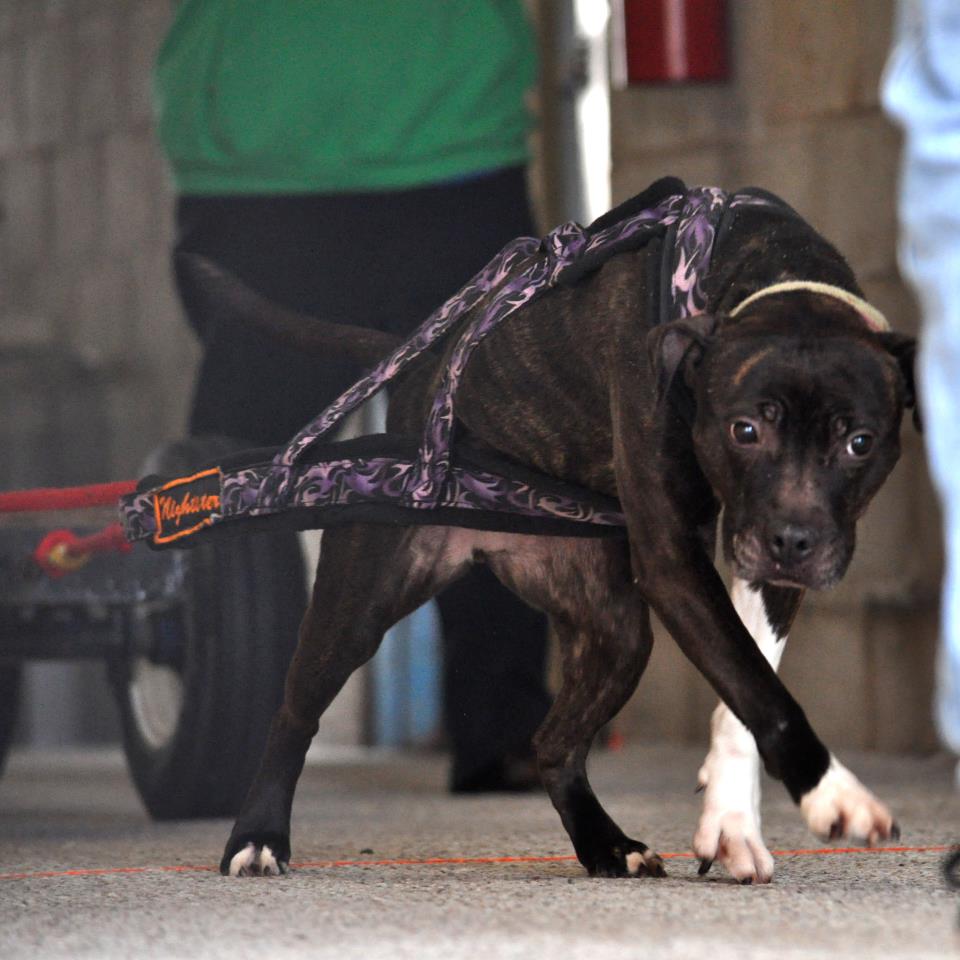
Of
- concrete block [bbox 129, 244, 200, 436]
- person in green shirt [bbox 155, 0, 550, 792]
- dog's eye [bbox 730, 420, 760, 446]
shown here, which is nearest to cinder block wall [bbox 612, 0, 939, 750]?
person in green shirt [bbox 155, 0, 550, 792]

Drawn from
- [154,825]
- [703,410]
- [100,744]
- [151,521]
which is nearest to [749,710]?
[703,410]

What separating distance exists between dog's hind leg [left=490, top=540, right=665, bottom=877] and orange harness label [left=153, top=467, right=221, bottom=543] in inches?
15.8

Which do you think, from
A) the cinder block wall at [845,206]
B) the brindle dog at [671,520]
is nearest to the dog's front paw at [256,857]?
the brindle dog at [671,520]

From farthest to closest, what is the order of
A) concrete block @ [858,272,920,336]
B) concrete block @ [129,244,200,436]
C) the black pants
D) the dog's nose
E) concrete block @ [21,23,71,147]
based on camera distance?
concrete block @ [21,23,71,147] < concrete block @ [129,244,200,436] < concrete block @ [858,272,920,336] < the black pants < the dog's nose

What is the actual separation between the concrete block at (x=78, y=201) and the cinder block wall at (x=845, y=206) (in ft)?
8.18

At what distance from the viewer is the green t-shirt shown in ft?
12.5

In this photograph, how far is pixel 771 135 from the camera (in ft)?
17.7

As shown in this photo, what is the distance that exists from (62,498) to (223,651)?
14.7 inches

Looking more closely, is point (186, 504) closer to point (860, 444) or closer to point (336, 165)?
point (860, 444)

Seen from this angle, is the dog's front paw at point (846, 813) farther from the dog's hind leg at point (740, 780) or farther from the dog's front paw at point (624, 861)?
the dog's front paw at point (624, 861)

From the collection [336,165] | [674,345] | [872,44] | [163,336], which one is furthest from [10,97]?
[674,345]

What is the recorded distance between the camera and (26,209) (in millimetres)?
7496

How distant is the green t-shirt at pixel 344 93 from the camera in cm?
382

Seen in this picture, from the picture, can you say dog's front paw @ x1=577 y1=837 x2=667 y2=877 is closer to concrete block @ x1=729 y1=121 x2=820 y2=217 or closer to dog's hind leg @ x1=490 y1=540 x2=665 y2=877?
dog's hind leg @ x1=490 y1=540 x2=665 y2=877
